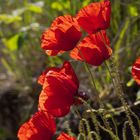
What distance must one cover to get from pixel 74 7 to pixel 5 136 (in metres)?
0.76

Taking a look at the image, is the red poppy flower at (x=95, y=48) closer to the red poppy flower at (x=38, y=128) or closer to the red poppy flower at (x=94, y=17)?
the red poppy flower at (x=94, y=17)

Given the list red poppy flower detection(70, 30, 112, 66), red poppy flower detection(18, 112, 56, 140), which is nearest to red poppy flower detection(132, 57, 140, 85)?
red poppy flower detection(70, 30, 112, 66)

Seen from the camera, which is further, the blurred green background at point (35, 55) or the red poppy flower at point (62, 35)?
the blurred green background at point (35, 55)

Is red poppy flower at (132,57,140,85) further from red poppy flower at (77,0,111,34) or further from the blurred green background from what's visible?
the blurred green background

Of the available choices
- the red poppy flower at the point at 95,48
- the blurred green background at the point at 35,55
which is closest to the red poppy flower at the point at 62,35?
the red poppy flower at the point at 95,48

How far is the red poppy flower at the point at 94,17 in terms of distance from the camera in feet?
3.72

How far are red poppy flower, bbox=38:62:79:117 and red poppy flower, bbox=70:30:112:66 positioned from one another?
0.07m

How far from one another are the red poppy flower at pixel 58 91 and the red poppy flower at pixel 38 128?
1.6 inches

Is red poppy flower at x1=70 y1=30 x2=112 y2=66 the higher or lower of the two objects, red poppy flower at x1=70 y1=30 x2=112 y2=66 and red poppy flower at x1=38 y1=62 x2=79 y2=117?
the higher

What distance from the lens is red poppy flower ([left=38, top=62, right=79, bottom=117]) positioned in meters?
1.08

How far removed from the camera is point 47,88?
1.08 meters

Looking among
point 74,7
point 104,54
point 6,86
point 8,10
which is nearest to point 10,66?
point 6,86

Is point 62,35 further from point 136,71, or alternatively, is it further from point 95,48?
point 136,71

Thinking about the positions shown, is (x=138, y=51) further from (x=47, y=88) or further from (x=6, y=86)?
(x=47, y=88)
